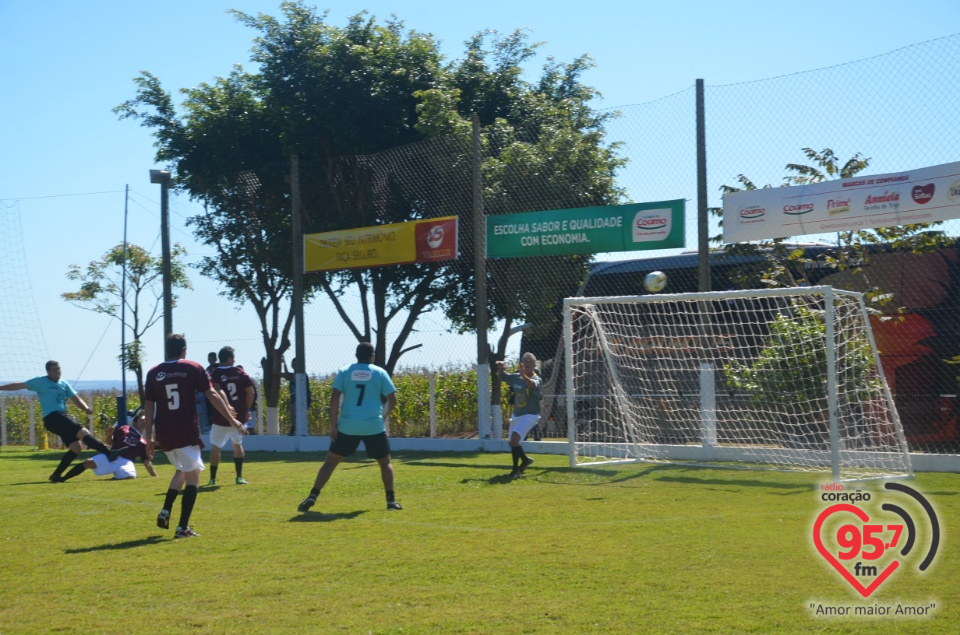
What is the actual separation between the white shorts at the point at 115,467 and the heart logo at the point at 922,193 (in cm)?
1212

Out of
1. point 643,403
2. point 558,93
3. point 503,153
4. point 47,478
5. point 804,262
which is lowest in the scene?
point 47,478

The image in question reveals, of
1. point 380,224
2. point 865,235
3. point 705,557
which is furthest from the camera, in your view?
point 380,224

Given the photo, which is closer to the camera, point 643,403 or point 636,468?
point 636,468

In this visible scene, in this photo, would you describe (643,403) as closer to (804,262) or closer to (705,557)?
(804,262)

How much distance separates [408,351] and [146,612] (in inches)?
636

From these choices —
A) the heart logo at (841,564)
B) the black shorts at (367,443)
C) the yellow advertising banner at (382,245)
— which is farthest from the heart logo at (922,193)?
the black shorts at (367,443)

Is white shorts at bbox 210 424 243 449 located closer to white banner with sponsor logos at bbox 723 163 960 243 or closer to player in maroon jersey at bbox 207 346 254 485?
player in maroon jersey at bbox 207 346 254 485

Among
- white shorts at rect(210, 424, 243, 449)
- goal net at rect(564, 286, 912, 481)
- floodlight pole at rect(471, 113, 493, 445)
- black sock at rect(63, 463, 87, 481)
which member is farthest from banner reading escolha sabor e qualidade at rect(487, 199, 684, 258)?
black sock at rect(63, 463, 87, 481)

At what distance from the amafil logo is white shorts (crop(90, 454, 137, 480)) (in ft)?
32.7

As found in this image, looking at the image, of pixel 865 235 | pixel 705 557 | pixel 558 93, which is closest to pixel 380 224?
pixel 558 93

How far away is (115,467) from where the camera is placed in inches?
589

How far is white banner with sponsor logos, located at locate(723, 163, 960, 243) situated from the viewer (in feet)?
45.9

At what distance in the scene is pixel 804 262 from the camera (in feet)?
53.9

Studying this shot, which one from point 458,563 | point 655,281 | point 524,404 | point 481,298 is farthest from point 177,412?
point 481,298
